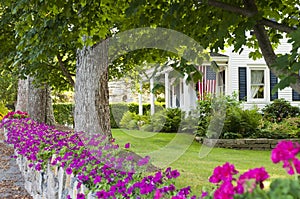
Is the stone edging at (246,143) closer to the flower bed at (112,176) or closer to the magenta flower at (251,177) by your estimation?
the flower bed at (112,176)

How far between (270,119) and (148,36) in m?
8.39

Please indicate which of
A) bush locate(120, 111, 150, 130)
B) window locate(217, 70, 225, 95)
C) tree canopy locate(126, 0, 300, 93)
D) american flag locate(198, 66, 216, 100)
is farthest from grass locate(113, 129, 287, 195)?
window locate(217, 70, 225, 95)

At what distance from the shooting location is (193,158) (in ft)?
29.0

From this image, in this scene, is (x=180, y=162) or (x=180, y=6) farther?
(x=180, y=162)

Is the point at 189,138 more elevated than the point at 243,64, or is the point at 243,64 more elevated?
the point at 243,64

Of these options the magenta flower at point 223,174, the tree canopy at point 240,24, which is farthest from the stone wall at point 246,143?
the magenta flower at point 223,174

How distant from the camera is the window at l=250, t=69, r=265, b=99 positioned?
1530cm

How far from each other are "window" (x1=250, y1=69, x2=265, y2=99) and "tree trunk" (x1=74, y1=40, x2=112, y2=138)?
32.6ft

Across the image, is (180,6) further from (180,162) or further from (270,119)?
(270,119)

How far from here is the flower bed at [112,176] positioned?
130 centimetres

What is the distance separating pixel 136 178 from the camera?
10.7 feet

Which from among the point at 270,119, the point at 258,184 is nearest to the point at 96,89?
the point at 258,184

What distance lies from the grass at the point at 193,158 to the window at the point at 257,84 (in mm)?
4416

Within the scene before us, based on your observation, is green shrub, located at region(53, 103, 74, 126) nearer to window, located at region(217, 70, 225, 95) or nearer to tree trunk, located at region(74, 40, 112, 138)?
window, located at region(217, 70, 225, 95)
